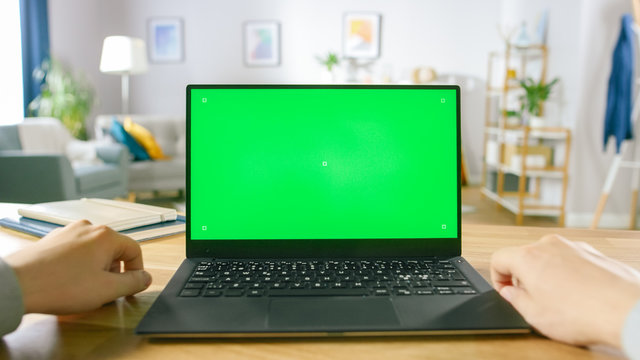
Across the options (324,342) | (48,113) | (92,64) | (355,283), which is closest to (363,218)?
(355,283)

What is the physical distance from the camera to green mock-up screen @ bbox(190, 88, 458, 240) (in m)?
0.71

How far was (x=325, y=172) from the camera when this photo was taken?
2.36ft

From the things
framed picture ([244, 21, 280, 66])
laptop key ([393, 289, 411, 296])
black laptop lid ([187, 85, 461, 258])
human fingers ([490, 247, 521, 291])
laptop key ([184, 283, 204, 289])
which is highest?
framed picture ([244, 21, 280, 66])

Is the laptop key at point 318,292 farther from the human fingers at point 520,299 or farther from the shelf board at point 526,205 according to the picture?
the shelf board at point 526,205

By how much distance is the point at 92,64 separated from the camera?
5.84 meters

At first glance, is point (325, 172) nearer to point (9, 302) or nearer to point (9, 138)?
point (9, 302)

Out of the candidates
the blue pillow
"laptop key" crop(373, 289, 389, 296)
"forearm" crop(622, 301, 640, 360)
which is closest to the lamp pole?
the blue pillow

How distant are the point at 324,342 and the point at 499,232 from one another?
57 centimetres

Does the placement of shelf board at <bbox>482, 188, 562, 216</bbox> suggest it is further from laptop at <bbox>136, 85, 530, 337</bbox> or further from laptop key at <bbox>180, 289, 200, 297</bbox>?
laptop key at <bbox>180, 289, 200, 297</bbox>

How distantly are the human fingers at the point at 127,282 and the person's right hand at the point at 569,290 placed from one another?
1.34ft

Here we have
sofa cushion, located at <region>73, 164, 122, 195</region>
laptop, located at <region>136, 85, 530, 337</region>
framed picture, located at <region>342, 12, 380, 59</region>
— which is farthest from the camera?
framed picture, located at <region>342, 12, 380, 59</region>

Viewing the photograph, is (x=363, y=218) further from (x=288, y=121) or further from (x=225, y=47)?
(x=225, y=47)

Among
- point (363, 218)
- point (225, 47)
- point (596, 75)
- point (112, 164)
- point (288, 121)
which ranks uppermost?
point (225, 47)

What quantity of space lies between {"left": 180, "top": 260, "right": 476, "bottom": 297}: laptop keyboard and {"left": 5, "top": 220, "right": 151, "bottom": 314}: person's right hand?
77mm
